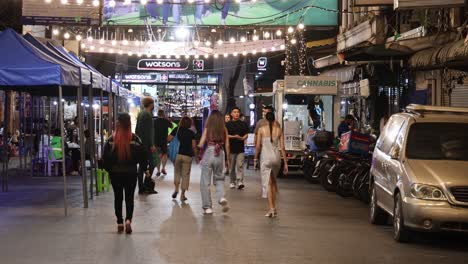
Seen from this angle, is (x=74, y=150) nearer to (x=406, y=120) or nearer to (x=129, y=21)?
(x=129, y=21)

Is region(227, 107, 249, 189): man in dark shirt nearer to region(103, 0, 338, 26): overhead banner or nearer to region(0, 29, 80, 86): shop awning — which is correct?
region(0, 29, 80, 86): shop awning

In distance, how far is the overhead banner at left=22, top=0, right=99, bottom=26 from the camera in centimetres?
2184

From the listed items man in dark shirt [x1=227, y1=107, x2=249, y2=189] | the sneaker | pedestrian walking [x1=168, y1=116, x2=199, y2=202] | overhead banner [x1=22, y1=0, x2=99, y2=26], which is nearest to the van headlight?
the sneaker

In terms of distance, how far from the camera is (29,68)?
13414 millimetres

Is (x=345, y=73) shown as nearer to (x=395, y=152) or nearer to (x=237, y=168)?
(x=237, y=168)

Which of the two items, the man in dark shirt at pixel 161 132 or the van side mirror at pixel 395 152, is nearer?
the van side mirror at pixel 395 152

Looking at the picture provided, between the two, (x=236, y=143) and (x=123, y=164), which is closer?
(x=123, y=164)

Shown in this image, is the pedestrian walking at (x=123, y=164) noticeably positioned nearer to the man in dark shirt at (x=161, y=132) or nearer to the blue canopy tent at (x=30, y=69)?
the blue canopy tent at (x=30, y=69)

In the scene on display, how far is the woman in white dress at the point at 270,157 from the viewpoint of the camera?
13.3m

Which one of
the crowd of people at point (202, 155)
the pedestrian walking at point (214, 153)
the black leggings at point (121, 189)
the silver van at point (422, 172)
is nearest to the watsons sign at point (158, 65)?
the crowd of people at point (202, 155)

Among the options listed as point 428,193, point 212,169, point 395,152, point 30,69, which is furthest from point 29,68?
point 428,193

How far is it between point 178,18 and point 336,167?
51.3ft

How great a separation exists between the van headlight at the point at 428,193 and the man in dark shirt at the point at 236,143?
9.19m

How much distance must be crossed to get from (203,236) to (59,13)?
510 inches
